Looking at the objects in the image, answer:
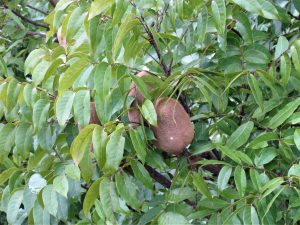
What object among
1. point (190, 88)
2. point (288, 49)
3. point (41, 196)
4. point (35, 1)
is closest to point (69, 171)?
point (41, 196)

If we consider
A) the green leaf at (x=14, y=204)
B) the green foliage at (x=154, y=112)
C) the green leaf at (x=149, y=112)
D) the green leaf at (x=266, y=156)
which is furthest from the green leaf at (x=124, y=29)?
the green leaf at (x=14, y=204)

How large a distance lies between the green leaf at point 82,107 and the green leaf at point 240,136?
0.28 meters

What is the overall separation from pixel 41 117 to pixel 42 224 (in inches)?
9.3

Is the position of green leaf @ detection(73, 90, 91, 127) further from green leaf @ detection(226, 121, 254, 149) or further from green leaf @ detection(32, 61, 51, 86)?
green leaf @ detection(226, 121, 254, 149)

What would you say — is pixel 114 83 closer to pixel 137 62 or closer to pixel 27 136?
pixel 137 62

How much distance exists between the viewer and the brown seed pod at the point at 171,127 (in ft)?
3.44

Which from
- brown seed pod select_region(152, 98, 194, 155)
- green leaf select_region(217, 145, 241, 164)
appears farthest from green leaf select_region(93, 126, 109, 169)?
green leaf select_region(217, 145, 241, 164)

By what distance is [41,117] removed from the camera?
44.7 inches

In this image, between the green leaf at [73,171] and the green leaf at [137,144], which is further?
the green leaf at [73,171]

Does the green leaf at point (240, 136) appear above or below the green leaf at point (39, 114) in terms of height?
below

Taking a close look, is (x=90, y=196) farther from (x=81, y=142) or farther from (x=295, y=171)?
(x=295, y=171)

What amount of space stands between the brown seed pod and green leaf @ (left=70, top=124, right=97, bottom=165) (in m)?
0.13

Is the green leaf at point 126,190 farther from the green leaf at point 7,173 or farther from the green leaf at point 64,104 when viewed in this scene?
the green leaf at point 7,173

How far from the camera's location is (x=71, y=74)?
1.02 meters
